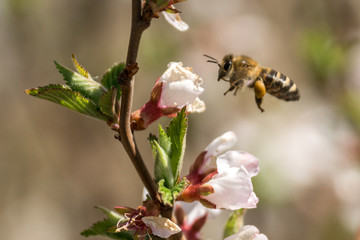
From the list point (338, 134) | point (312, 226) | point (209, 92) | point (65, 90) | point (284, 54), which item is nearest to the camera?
point (65, 90)

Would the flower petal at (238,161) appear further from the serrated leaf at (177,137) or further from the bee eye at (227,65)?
the bee eye at (227,65)

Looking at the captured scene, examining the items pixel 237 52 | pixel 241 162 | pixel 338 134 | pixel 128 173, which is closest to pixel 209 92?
pixel 237 52

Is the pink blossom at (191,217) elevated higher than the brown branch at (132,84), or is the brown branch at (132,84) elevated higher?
the brown branch at (132,84)

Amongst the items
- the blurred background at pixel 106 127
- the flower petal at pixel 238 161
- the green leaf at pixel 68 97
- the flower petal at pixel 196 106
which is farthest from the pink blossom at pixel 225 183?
the blurred background at pixel 106 127

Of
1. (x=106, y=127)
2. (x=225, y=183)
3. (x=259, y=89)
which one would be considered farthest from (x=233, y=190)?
(x=106, y=127)

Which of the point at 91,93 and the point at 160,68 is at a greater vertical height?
the point at 160,68

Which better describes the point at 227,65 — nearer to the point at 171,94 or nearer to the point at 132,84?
the point at 171,94

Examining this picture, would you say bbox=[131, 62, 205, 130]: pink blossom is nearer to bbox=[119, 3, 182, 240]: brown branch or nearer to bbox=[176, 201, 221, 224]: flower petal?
bbox=[119, 3, 182, 240]: brown branch

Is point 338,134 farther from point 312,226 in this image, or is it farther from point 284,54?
point 284,54
